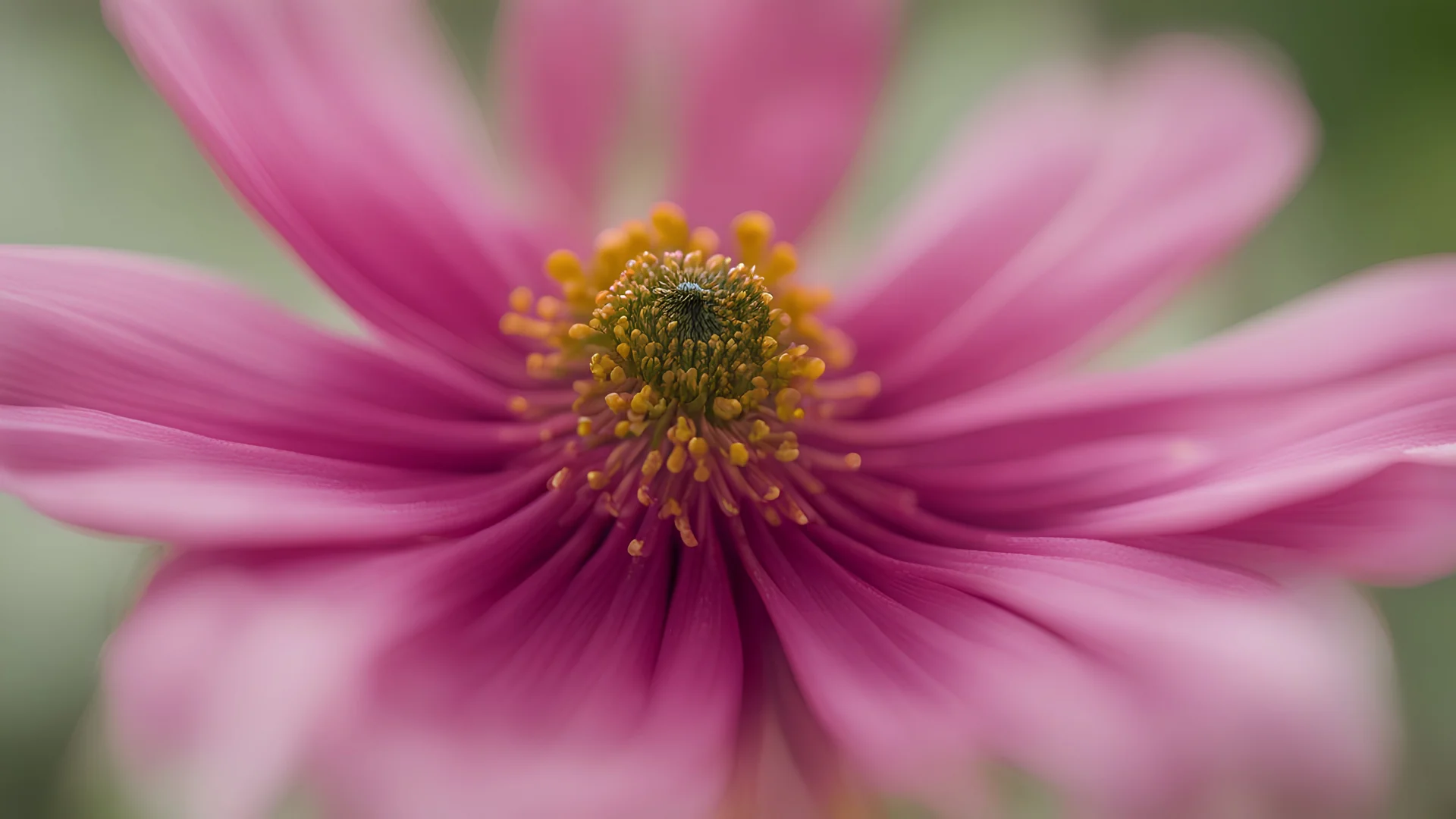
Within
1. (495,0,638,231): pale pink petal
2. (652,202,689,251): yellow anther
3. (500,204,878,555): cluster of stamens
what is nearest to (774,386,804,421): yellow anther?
(500,204,878,555): cluster of stamens

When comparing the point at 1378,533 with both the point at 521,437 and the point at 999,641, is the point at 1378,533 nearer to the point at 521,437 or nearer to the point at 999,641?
the point at 999,641

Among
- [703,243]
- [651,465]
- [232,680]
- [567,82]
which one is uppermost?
[567,82]

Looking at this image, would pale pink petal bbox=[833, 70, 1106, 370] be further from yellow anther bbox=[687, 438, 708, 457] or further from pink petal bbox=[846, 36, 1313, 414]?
yellow anther bbox=[687, 438, 708, 457]

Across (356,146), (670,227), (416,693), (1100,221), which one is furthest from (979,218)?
(416,693)

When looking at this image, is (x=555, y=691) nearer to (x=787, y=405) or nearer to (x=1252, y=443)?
(x=787, y=405)

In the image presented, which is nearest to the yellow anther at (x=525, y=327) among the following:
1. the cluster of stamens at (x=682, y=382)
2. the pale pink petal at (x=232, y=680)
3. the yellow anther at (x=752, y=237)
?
the cluster of stamens at (x=682, y=382)
